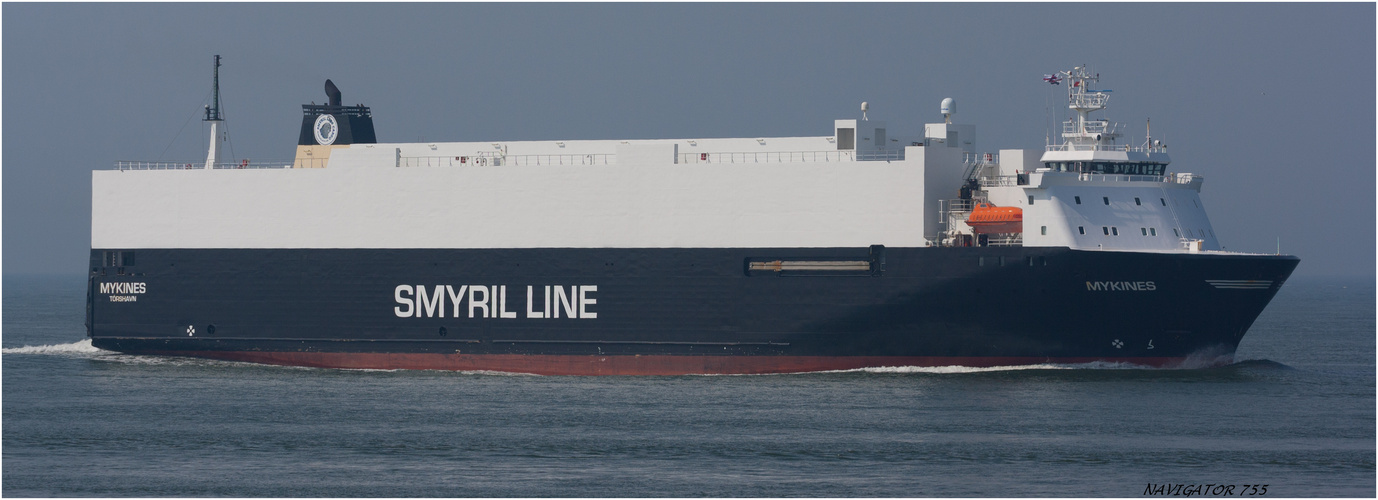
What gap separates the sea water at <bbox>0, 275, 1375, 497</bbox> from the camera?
21.7 m

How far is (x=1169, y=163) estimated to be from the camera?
109 feet

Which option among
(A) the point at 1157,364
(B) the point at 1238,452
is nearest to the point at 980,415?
(B) the point at 1238,452

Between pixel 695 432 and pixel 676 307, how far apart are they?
7585mm

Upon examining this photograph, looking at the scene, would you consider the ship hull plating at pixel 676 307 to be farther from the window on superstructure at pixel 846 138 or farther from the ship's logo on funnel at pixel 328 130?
the ship's logo on funnel at pixel 328 130

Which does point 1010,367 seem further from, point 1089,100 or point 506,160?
point 506,160

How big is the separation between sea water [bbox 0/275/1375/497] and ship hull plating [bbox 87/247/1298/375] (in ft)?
2.24

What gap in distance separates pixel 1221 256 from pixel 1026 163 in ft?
14.6

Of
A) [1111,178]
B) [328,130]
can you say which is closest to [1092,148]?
[1111,178]

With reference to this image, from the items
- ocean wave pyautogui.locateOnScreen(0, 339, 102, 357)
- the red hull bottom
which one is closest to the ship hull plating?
the red hull bottom

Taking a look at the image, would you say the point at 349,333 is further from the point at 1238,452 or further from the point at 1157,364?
Result: the point at 1238,452

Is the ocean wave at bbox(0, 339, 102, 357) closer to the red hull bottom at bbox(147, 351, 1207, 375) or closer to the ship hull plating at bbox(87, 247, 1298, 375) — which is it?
the ship hull plating at bbox(87, 247, 1298, 375)

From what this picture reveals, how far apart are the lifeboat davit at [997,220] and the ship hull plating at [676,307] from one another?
2.50ft

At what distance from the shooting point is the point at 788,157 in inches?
1332

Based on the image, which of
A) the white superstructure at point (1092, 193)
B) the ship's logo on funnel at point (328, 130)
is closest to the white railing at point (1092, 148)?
the white superstructure at point (1092, 193)
